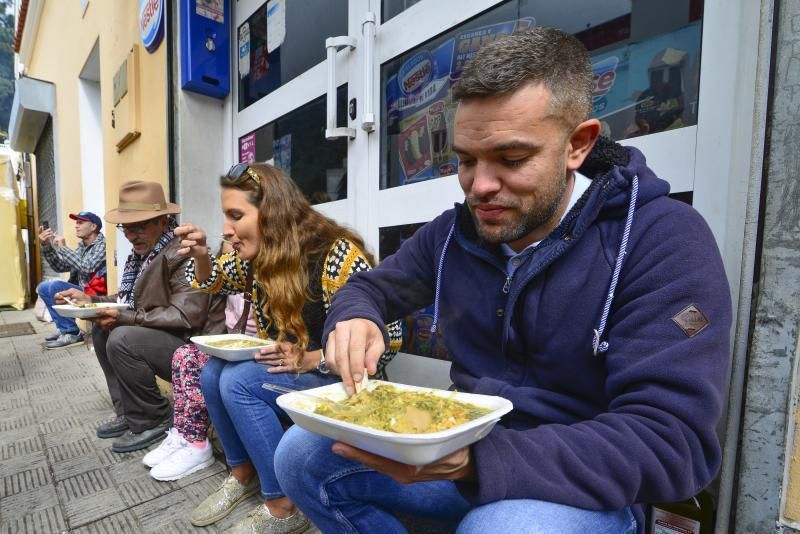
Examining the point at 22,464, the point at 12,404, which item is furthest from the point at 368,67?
the point at 12,404

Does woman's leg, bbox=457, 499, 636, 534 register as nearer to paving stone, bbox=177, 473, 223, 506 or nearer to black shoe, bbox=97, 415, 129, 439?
paving stone, bbox=177, 473, 223, 506

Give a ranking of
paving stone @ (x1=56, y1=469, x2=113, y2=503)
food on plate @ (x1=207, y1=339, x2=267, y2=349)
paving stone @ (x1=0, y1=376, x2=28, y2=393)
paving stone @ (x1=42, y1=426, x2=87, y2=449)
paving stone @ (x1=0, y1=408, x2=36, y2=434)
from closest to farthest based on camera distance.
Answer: food on plate @ (x1=207, y1=339, x2=267, y2=349) < paving stone @ (x1=56, y1=469, x2=113, y2=503) < paving stone @ (x1=42, y1=426, x2=87, y2=449) < paving stone @ (x1=0, y1=408, x2=36, y2=434) < paving stone @ (x1=0, y1=376, x2=28, y2=393)

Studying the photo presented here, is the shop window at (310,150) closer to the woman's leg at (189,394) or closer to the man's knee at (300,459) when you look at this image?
the woman's leg at (189,394)

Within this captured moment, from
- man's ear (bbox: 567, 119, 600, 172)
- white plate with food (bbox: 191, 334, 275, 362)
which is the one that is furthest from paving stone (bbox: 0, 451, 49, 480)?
man's ear (bbox: 567, 119, 600, 172)

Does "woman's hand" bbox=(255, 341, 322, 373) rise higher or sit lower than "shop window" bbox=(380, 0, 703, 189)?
lower

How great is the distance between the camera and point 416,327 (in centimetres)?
226

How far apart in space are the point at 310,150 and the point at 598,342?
2.43 m

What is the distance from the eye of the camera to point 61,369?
424 cm

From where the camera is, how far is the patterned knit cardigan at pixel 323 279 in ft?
5.69

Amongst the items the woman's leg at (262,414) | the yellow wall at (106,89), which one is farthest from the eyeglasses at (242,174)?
the yellow wall at (106,89)

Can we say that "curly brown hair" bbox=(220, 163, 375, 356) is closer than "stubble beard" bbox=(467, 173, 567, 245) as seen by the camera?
No

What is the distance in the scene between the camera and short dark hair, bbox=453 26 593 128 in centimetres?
94

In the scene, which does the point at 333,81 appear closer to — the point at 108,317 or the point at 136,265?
the point at 136,265

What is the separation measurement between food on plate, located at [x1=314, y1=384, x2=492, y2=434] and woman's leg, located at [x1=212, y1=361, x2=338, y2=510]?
2.57 feet
